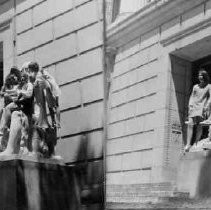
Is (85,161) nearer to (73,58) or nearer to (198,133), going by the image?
(73,58)

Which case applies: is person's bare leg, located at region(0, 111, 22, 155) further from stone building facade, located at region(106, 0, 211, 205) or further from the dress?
the dress

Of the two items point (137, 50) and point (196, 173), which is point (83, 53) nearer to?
point (137, 50)

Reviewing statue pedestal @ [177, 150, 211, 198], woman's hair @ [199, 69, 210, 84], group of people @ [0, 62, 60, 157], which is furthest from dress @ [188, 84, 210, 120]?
group of people @ [0, 62, 60, 157]

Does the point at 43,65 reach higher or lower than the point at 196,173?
higher

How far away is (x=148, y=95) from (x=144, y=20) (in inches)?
34.6

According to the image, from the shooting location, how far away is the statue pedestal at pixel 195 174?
6532 mm

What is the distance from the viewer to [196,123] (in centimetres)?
680

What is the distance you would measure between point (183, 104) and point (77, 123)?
2333 mm

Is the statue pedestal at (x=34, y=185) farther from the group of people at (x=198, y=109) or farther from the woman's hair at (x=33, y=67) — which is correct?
the group of people at (x=198, y=109)

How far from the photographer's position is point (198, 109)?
267 inches

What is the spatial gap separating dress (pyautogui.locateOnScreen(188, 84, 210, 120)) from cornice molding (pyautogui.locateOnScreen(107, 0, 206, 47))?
898 millimetres

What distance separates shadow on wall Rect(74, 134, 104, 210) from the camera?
292 inches

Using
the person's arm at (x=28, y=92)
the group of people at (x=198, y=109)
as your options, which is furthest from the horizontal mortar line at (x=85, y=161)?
the group of people at (x=198, y=109)

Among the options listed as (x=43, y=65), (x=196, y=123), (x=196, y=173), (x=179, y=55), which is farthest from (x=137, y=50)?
(x=43, y=65)
